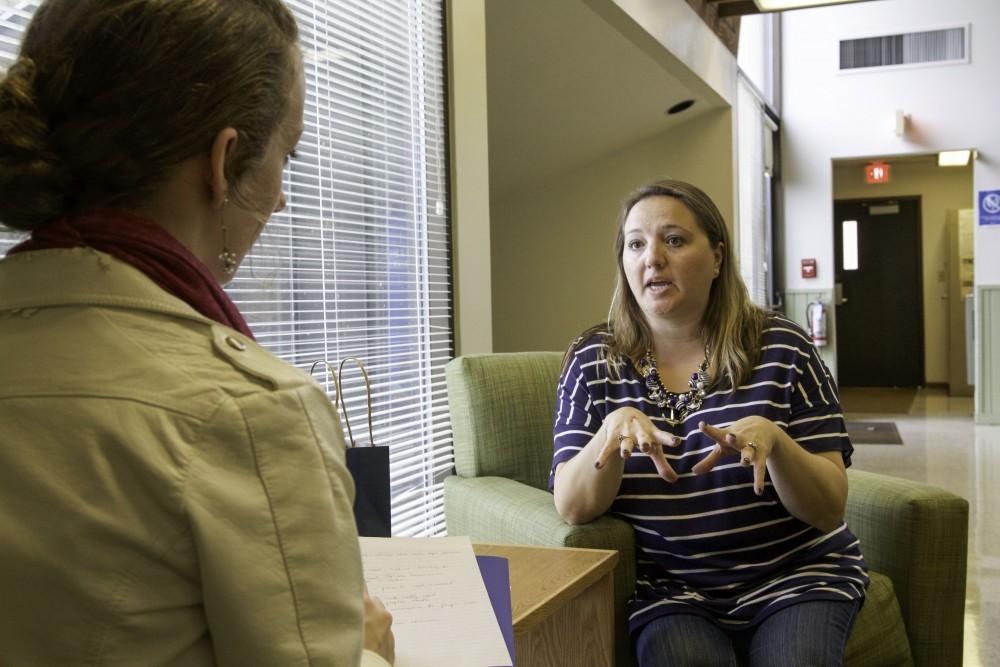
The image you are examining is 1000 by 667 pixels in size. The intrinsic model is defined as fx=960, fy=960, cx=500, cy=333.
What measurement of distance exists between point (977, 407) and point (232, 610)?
8445 mm

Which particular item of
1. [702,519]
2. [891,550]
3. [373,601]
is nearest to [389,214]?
[702,519]

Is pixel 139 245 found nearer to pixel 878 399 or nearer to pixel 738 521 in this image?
pixel 738 521

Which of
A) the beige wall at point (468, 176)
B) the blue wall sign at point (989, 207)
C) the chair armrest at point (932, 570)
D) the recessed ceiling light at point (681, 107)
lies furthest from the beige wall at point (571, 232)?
the chair armrest at point (932, 570)

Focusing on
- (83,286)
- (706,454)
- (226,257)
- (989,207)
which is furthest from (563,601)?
(989,207)

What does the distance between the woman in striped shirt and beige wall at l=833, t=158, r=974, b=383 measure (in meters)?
9.56

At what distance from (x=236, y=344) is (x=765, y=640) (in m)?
1.29

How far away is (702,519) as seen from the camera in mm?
1836

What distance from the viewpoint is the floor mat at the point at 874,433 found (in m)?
7.08

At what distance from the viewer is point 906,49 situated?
8562 mm

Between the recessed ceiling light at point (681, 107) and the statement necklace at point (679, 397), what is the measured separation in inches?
193

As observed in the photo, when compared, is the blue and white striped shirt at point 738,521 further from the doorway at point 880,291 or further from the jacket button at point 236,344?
the doorway at point 880,291

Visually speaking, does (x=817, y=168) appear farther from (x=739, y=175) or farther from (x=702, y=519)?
(x=702, y=519)

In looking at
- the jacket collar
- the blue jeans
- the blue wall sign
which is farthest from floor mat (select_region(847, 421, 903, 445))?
the jacket collar

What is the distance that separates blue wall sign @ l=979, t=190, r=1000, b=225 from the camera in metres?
8.01
